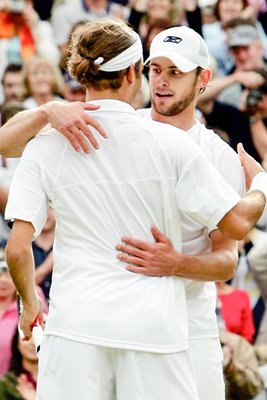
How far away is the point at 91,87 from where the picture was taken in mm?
3986

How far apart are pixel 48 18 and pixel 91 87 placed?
5.47m

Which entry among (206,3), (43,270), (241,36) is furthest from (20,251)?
(206,3)

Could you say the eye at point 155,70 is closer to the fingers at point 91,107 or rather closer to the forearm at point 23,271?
the fingers at point 91,107

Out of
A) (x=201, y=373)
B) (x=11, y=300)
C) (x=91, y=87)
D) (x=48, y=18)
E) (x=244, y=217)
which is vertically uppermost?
(x=91, y=87)

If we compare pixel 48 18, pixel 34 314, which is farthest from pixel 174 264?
pixel 48 18

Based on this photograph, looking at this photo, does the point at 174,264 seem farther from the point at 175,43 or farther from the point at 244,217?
the point at 175,43

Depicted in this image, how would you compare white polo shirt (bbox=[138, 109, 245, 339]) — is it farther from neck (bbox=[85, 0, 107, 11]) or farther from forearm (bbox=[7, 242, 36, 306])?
neck (bbox=[85, 0, 107, 11])

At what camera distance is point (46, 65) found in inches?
344

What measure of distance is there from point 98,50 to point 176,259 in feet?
2.60

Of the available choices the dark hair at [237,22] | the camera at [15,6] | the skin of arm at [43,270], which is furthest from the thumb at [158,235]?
the dark hair at [237,22]

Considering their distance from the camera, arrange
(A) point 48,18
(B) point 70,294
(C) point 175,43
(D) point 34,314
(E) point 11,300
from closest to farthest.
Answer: (B) point 70,294 → (D) point 34,314 → (C) point 175,43 → (E) point 11,300 → (A) point 48,18

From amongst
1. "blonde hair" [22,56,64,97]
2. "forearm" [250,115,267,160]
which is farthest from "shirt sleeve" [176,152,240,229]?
"blonde hair" [22,56,64,97]

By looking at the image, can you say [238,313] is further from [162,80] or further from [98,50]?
[98,50]

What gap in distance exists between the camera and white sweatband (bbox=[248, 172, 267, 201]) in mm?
4141
